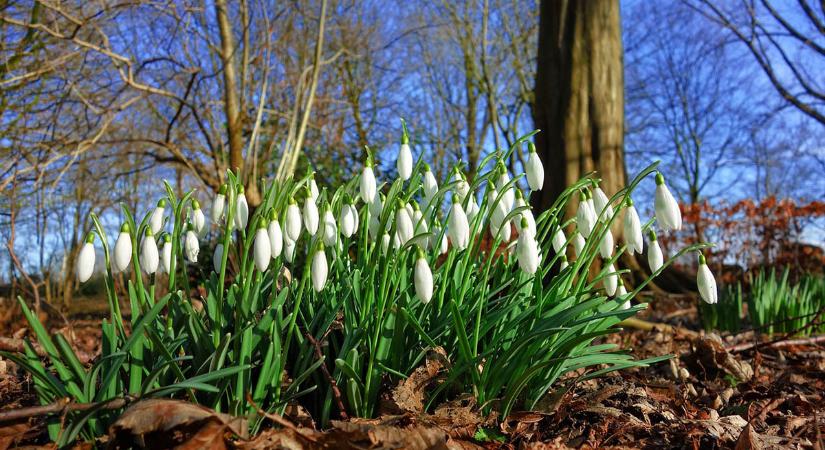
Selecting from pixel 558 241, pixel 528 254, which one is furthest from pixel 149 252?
pixel 558 241

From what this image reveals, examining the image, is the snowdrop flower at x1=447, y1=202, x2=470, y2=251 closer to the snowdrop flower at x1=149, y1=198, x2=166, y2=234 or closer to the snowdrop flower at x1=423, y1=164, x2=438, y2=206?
the snowdrop flower at x1=423, y1=164, x2=438, y2=206

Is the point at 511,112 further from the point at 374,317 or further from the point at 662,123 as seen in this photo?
the point at 374,317

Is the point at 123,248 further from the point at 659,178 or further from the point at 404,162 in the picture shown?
the point at 659,178

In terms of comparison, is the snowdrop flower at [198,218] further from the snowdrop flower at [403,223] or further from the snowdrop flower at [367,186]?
the snowdrop flower at [403,223]

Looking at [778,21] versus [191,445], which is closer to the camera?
[191,445]

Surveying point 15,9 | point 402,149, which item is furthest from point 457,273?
point 15,9

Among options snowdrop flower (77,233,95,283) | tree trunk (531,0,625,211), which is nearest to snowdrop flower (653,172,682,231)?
snowdrop flower (77,233,95,283)

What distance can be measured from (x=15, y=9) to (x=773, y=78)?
13.1 meters

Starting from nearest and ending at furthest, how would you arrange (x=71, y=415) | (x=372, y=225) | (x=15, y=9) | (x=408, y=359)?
(x=71, y=415) → (x=408, y=359) → (x=372, y=225) → (x=15, y=9)

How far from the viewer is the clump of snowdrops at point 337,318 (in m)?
1.53

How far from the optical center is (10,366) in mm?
2836

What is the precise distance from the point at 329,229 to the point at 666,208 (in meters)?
1.00

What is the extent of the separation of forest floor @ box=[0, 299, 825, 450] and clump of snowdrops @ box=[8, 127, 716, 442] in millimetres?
69

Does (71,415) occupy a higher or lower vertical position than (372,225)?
lower
